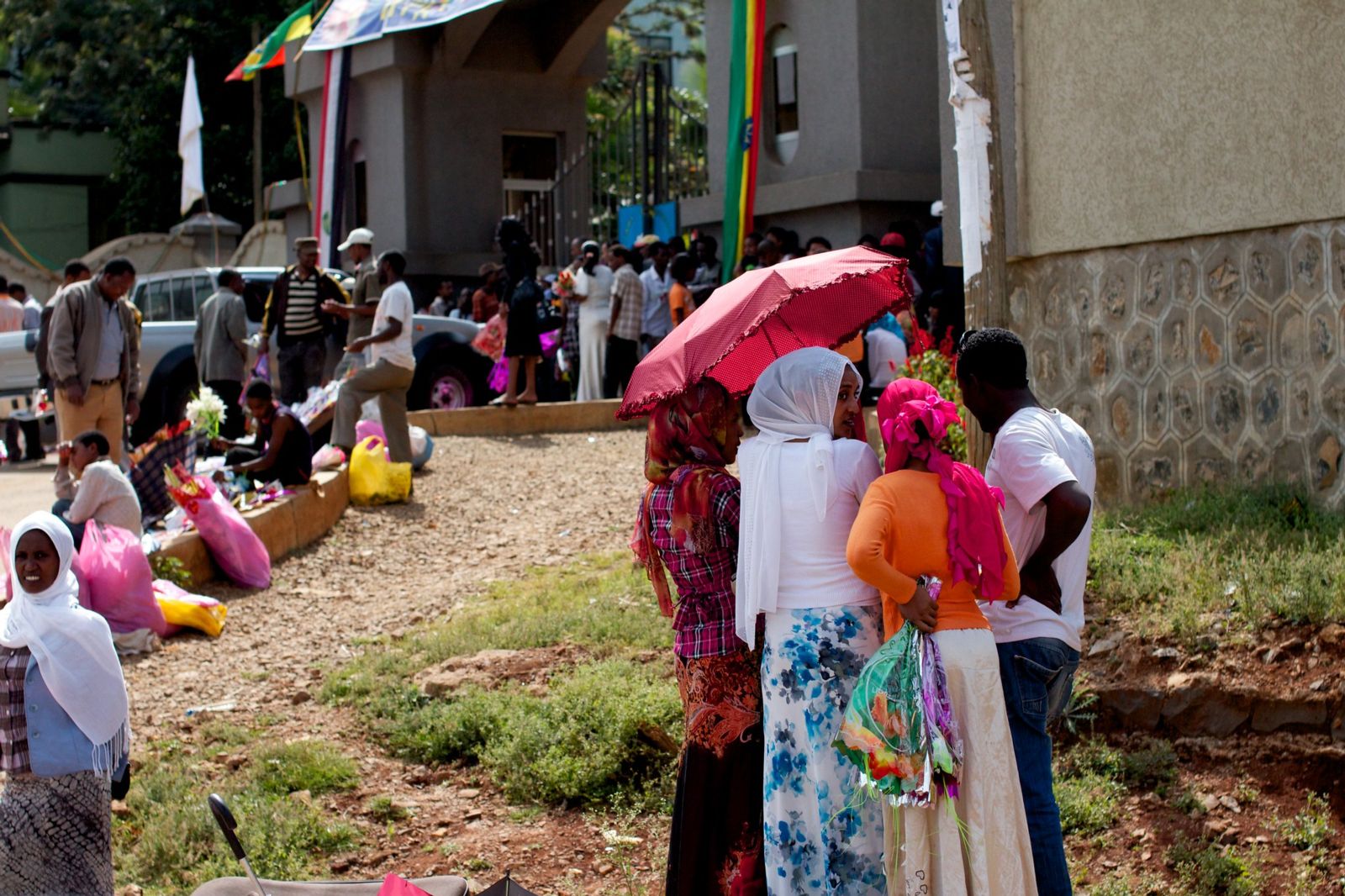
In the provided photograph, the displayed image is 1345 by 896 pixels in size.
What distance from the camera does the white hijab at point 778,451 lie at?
3822 mm

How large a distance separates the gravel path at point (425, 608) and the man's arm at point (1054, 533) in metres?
1.92

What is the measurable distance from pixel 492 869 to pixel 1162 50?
5190 millimetres

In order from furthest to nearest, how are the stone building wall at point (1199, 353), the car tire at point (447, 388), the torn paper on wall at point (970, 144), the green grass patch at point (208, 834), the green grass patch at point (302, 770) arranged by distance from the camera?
the car tire at point (447, 388) → the stone building wall at point (1199, 353) → the torn paper on wall at point (970, 144) → the green grass patch at point (302, 770) → the green grass patch at point (208, 834)

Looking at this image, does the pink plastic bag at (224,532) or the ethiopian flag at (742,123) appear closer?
the pink plastic bag at (224,532)

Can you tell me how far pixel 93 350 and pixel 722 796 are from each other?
7617 millimetres

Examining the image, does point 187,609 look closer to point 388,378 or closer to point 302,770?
point 302,770

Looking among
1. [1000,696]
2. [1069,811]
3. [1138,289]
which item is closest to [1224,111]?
[1138,289]

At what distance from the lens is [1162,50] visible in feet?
24.6

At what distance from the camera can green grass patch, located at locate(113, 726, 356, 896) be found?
208 inches

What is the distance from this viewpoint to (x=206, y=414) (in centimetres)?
1074

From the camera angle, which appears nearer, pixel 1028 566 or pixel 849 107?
pixel 1028 566

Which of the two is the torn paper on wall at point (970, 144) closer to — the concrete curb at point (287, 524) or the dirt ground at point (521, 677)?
the dirt ground at point (521, 677)

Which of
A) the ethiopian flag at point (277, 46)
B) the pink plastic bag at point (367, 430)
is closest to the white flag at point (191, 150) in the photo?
the ethiopian flag at point (277, 46)

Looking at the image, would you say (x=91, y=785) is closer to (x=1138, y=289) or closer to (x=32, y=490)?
(x=1138, y=289)
